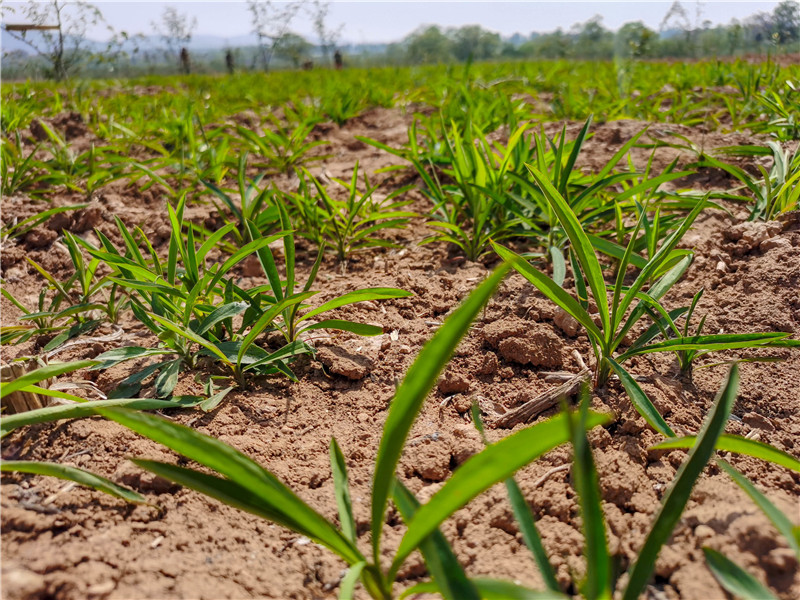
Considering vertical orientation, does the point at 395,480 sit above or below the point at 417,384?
below

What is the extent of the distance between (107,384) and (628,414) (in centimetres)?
130

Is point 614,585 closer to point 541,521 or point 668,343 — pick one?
point 541,521

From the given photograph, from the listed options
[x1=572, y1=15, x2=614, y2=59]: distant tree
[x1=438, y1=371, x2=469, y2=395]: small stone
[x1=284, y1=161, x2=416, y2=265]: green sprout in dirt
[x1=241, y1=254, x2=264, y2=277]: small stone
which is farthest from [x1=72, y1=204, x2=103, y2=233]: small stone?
[x1=572, y1=15, x2=614, y2=59]: distant tree

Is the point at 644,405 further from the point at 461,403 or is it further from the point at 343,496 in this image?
the point at 343,496

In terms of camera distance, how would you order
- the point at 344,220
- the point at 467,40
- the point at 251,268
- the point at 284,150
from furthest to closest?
the point at 467,40 → the point at 284,150 → the point at 344,220 → the point at 251,268

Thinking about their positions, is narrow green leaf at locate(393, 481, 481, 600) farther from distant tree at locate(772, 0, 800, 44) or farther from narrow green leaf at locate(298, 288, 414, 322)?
distant tree at locate(772, 0, 800, 44)

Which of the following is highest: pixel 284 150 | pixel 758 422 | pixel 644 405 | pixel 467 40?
pixel 467 40

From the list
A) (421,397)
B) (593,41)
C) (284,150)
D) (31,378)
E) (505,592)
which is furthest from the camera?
(593,41)

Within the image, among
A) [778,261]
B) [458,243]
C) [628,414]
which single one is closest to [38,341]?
[458,243]

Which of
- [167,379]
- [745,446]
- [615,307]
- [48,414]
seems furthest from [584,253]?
[48,414]

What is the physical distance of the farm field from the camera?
78cm

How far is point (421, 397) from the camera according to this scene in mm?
743

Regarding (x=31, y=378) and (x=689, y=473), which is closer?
(x=689, y=473)

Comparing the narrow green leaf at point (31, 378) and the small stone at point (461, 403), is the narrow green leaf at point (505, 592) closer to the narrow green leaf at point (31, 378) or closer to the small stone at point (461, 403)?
the small stone at point (461, 403)
